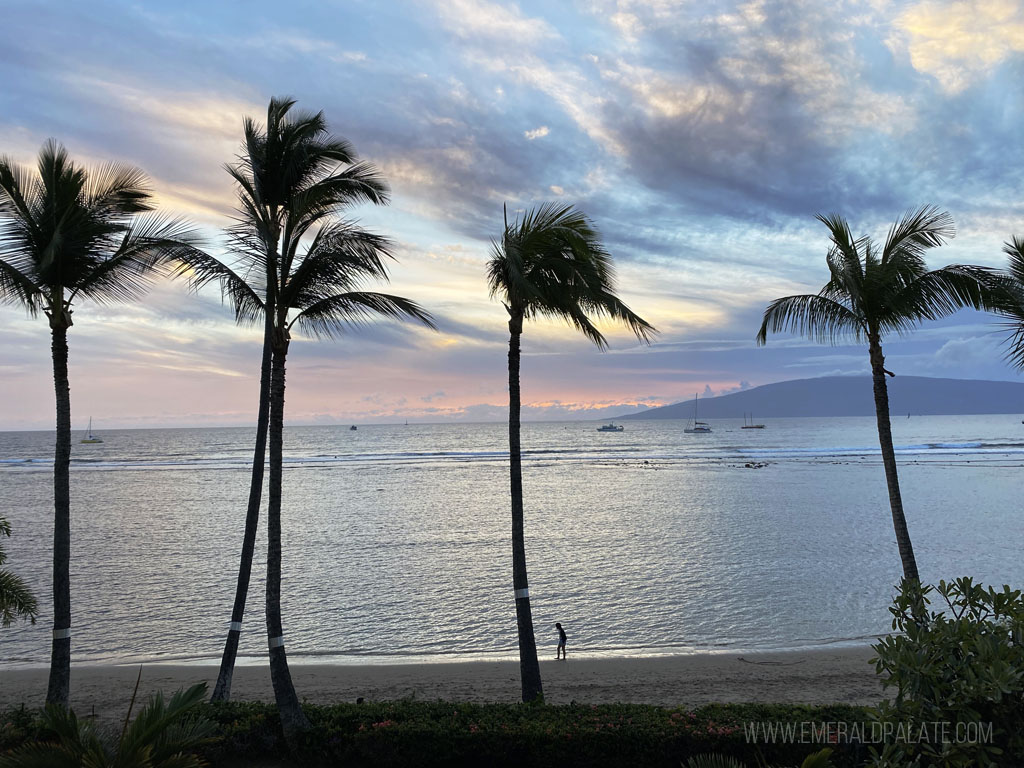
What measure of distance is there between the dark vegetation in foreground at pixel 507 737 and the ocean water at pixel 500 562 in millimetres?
8262

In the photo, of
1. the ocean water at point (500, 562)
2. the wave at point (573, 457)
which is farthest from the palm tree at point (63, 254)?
the wave at point (573, 457)

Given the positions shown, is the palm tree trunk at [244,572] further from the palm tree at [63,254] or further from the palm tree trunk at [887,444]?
the palm tree trunk at [887,444]

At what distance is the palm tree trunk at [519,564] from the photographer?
11.8 meters

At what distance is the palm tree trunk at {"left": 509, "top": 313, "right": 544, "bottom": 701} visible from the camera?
38.7 feet

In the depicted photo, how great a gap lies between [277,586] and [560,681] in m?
7.72

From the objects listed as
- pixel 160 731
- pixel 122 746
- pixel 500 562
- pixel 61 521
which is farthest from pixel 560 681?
pixel 500 562

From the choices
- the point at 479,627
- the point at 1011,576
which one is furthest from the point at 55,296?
the point at 1011,576

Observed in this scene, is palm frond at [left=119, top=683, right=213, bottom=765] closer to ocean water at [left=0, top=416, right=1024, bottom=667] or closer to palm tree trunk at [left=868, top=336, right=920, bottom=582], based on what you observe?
palm tree trunk at [left=868, top=336, right=920, bottom=582]

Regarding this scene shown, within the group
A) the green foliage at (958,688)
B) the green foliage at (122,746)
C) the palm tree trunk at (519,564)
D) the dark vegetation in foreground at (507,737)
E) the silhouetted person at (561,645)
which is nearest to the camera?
the green foliage at (122,746)

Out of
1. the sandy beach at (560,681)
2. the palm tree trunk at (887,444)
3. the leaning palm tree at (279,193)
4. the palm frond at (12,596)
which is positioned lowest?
the sandy beach at (560,681)

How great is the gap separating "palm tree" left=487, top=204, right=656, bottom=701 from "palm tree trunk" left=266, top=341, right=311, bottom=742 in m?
3.72

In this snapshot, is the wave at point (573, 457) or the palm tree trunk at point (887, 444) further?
the wave at point (573, 457)

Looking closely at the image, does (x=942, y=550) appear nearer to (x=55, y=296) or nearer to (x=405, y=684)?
(x=405, y=684)

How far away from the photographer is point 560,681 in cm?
1575
